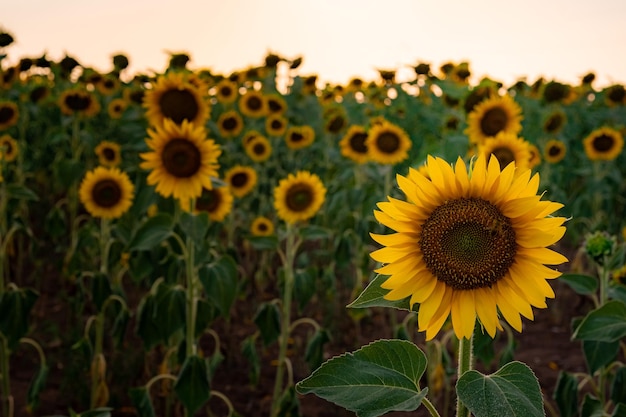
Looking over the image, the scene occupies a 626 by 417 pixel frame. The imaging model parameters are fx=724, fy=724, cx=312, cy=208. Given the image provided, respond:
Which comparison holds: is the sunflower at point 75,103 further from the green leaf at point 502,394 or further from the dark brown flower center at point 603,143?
the green leaf at point 502,394

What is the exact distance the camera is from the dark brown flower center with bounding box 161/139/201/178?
2973mm

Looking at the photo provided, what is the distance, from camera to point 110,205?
12.3 feet

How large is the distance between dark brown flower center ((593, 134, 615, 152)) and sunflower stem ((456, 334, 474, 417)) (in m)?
5.04

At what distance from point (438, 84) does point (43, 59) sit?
3789mm

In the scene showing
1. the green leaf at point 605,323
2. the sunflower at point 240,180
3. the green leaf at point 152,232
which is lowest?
the green leaf at point 605,323

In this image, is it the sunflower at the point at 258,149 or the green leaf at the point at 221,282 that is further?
the sunflower at the point at 258,149

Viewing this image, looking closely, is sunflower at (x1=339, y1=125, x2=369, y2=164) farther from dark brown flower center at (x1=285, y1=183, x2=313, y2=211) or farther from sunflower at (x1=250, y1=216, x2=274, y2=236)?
dark brown flower center at (x1=285, y1=183, x2=313, y2=211)

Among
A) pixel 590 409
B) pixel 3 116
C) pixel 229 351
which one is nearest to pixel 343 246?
pixel 229 351

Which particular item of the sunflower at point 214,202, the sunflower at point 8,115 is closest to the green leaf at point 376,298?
the sunflower at point 214,202

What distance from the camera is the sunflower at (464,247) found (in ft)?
4.40

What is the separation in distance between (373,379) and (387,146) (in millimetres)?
3248

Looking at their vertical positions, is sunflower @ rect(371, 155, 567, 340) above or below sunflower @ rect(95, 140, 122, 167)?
below

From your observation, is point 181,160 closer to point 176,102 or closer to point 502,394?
point 176,102

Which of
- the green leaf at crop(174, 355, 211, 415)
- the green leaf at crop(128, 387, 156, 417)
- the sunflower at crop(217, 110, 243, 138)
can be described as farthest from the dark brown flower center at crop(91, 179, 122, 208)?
the sunflower at crop(217, 110, 243, 138)
